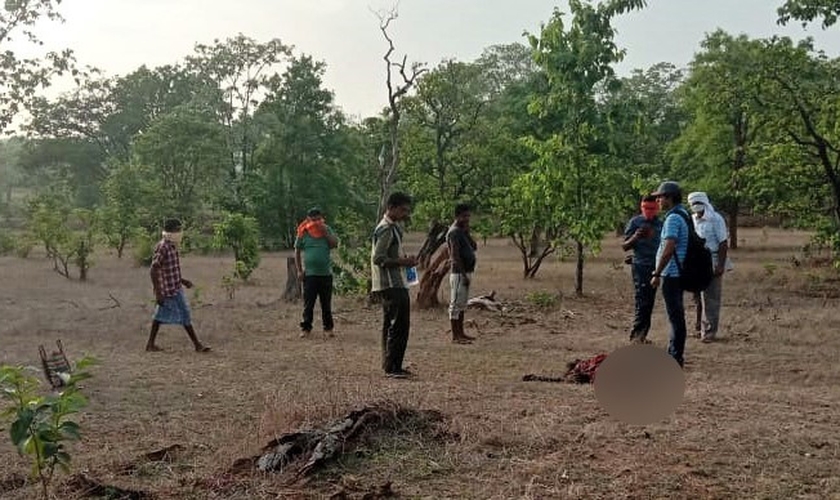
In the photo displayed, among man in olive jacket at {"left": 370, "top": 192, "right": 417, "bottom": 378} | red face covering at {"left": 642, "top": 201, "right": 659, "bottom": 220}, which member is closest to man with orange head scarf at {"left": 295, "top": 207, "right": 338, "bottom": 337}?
man in olive jacket at {"left": 370, "top": 192, "right": 417, "bottom": 378}

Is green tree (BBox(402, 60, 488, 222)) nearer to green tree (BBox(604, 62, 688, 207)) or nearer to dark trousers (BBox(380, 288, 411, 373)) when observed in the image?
green tree (BBox(604, 62, 688, 207))

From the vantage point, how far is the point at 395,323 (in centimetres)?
746

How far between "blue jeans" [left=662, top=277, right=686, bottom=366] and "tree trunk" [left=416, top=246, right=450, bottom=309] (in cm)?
557

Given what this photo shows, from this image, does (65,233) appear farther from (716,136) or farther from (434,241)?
(716,136)

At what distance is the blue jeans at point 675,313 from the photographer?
23.8 feet

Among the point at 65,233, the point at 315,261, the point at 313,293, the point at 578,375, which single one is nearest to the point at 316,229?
the point at 315,261

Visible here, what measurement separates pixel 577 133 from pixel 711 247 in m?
5.54

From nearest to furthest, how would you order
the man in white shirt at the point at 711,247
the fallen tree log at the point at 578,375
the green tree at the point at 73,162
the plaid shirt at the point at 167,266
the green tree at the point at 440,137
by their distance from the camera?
the fallen tree log at the point at 578,375
the plaid shirt at the point at 167,266
the man in white shirt at the point at 711,247
the green tree at the point at 440,137
the green tree at the point at 73,162

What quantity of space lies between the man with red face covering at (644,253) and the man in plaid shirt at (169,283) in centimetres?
485

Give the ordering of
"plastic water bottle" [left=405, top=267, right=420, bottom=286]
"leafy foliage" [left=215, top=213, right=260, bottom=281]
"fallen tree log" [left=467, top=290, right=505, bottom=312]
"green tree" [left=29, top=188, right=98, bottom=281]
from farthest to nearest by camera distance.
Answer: "green tree" [left=29, top=188, right=98, bottom=281] < "leafy foliage" [left=215, top=213, right=260, bottom=281] < "fallen tree log" [left=467, top=290, right=505, bottom=312] < "plastic water bottle" [left=405, top=267, right=420, bottom=286]

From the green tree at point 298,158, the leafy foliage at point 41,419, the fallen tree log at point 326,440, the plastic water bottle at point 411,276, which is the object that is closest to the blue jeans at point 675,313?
the plastic water bottle at point 411,276

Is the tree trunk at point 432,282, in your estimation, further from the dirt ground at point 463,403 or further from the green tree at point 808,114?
the green tree at point 808,114

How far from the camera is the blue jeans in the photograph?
725cm

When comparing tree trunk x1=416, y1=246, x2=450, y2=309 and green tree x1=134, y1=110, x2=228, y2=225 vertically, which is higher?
green tree x1=134, y1=110, x2=228, y2=225
